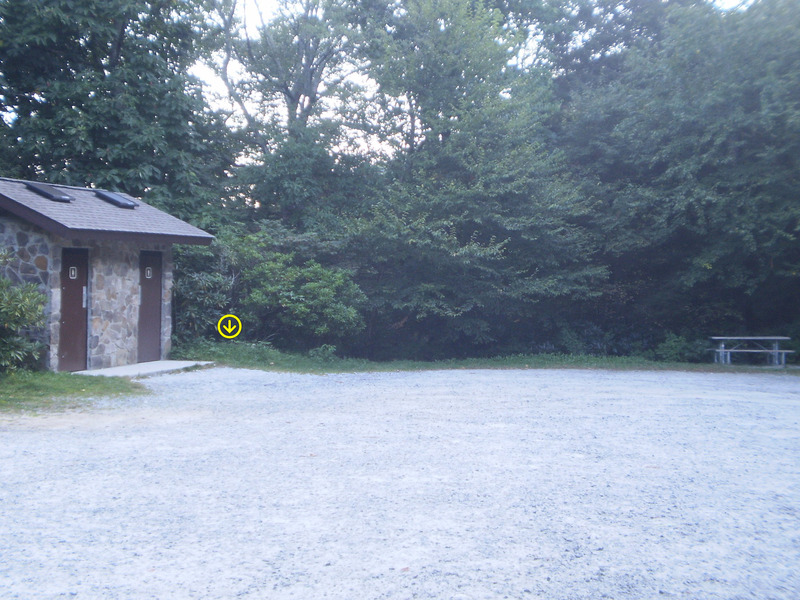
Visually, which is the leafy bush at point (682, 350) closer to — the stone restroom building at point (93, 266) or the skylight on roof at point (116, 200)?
the stone restroom building at point (93, 266)

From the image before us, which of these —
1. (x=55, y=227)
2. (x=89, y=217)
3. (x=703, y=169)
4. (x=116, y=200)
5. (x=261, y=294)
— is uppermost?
(x=703, y=169)

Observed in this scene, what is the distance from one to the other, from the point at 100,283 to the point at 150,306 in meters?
1.52

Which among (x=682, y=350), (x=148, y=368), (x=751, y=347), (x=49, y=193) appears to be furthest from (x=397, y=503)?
(x=751, y=347)

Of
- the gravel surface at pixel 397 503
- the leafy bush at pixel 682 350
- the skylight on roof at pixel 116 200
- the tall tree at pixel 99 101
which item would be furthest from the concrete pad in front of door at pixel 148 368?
the leafy bush at pixel 682 350

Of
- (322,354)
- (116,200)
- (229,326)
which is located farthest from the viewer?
(322,354)

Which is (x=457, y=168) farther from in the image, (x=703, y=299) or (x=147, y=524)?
(x=147, y=524)

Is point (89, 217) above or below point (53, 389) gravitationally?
above

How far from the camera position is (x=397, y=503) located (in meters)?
4.82

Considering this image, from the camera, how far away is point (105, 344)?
12.3 metres

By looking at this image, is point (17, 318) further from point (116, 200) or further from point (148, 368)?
point (116, 200)

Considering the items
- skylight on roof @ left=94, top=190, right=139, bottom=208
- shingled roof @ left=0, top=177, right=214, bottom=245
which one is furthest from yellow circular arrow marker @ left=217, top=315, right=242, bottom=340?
skylight on roof @ left=94, top=190, right=139, bottom=208

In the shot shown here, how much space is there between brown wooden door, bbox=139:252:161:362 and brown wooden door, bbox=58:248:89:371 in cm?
147

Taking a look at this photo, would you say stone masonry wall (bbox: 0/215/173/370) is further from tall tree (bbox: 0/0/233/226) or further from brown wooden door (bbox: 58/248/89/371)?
tall tree (bbox: 0/0/233/226)

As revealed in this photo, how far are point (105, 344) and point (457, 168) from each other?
1050cm
